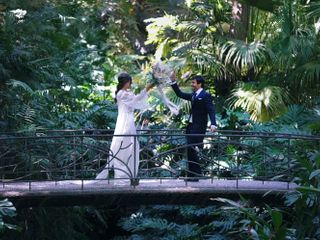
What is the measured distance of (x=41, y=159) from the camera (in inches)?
414

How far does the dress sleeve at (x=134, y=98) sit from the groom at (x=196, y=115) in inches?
19.3

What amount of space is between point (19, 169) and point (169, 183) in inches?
93.3

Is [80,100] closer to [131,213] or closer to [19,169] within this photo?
[131,213]

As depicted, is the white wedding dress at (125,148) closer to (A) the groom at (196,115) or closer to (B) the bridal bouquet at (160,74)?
(B) the bridal bouquet at (160,74)

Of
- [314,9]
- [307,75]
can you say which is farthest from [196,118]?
[307,75]

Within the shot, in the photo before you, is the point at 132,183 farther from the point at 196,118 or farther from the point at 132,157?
the point at 196,118

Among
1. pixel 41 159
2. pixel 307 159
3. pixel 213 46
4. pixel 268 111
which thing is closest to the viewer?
pixel 307 159

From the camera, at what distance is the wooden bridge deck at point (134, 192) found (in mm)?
9273

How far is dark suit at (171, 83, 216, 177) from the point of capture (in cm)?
959

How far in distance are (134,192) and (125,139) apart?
2.26ft

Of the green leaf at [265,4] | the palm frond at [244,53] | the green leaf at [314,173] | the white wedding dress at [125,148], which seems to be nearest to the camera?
the green leaf at [314,173]

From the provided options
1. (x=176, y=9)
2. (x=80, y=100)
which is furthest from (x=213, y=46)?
(x=80, y=100)

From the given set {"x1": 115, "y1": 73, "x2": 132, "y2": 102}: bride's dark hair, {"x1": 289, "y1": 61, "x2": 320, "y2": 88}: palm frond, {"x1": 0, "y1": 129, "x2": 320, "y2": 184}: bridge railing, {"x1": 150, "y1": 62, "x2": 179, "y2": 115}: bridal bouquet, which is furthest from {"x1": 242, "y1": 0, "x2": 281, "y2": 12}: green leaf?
{"x1": 115, "y1": 73, "x2": 132, "y2": 102}: bride's dark hair

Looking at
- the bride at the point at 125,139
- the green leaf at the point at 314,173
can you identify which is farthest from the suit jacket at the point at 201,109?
the green leaf at the point at 314,173
